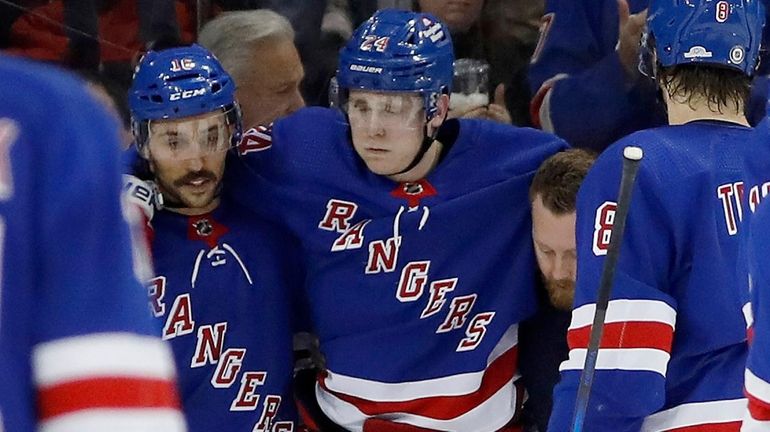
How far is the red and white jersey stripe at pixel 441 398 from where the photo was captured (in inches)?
74.2

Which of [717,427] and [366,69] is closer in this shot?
[717,427]

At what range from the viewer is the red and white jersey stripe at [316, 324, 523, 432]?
6.19 feet

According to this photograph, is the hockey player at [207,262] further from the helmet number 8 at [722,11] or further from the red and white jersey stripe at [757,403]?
the red and white jersey stripe at [757,403]

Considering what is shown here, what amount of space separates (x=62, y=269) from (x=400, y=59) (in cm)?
120

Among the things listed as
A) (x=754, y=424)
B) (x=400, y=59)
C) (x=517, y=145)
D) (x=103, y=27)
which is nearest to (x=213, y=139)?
(x=400, y=59)

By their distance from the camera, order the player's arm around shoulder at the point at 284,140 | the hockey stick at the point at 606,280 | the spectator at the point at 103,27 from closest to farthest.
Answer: the hockey stick at the point at 606,280 < the player's arm around shoulder at the point at 284,140 < the spectator at the point at 103,27

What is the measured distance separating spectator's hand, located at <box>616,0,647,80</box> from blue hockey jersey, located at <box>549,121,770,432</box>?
786 mm

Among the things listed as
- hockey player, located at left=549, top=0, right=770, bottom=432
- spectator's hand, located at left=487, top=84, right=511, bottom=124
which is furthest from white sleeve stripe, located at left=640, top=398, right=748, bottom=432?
spectator's hand, located at left=487, top=84, right=511, bottom=124

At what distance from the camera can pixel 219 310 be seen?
1.89 m

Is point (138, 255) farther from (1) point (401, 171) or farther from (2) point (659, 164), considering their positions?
(1) point (401, 171)

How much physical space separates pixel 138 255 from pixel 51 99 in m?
0.09

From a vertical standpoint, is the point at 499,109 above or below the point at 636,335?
below

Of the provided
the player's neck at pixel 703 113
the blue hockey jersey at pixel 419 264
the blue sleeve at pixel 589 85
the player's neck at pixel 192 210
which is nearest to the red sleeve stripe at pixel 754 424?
the player's neck at pixel 703 113

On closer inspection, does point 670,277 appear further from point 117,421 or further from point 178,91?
point 117,421
